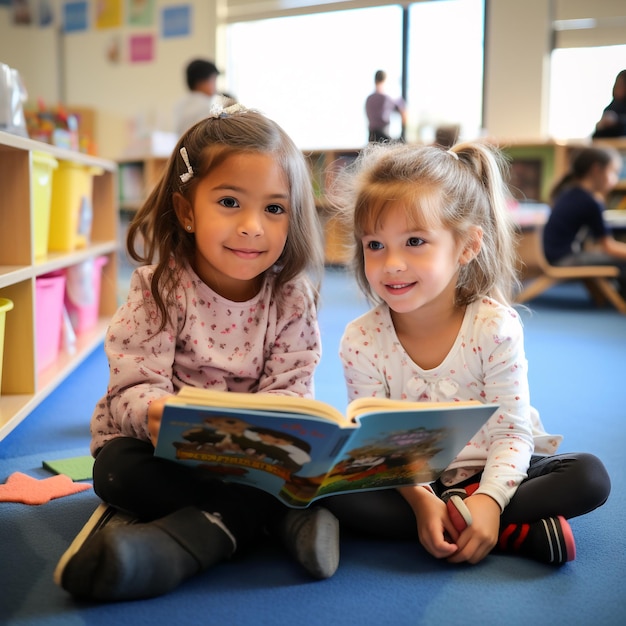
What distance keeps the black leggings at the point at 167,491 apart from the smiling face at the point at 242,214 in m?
0.27

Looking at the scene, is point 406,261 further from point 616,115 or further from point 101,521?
point 616,115

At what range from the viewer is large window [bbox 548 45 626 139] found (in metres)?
4.11

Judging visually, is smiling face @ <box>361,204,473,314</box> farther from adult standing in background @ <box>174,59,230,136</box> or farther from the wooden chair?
adult standing in background @ <box>174,59,230,136</box>

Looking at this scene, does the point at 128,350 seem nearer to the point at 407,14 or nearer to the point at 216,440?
the point at 216,440

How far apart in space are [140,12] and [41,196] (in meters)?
3.96

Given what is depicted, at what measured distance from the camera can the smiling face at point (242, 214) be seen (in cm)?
96

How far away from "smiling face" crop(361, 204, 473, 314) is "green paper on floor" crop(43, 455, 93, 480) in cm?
56

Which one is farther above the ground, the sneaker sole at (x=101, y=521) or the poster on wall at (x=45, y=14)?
the poster on wall at (x=45, y=14)

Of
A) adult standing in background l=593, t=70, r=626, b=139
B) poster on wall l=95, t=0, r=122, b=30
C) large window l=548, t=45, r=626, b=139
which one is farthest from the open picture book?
poster on wall l=95, t=0, r=122, b=30

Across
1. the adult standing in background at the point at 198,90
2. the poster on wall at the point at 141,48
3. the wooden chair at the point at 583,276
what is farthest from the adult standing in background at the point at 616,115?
the poster on wall at the point at 141,48

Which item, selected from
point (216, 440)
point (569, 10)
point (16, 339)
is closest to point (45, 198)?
point (16, 339)

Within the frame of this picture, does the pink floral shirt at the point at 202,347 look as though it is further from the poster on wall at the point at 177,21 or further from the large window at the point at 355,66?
the poster on wall at the point at 177,21

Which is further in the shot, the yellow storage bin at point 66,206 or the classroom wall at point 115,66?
the classroom wall at point 115,66

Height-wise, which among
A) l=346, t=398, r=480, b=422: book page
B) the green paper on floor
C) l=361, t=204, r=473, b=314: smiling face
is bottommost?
the green paper on floor
